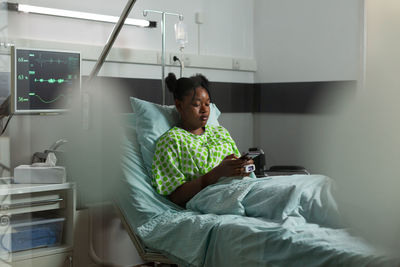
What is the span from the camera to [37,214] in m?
1.30

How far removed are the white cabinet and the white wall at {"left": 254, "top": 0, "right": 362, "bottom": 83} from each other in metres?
0.75

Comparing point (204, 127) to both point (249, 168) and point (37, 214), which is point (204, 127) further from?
point (37, 214)

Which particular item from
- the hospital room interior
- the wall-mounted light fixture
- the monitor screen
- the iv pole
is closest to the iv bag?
the hospital room interior

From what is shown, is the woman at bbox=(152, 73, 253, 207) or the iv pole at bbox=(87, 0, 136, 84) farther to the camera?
the iv pole at bbox=(87, 0, 136, 84)

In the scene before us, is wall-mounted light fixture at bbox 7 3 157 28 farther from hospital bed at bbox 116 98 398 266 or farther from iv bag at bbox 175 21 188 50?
hospital bed at bbox 116 98 398 266

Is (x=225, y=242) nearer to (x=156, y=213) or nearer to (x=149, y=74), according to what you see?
(x=156, y=213)

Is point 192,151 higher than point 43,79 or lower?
lower

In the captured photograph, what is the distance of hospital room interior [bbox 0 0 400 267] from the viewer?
696 millimetres

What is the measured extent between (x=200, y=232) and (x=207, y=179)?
165mm

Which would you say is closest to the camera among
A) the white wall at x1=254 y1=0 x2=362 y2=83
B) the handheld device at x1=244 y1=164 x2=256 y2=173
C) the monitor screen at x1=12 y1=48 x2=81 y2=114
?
the white wall at x1=254 y1=0 x2=362 y2=83

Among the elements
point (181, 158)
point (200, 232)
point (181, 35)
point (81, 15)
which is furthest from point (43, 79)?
point (200, 232)

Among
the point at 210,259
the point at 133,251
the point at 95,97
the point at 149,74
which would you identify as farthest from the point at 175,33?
the point at 133,251

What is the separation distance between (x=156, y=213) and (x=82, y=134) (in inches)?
15.2

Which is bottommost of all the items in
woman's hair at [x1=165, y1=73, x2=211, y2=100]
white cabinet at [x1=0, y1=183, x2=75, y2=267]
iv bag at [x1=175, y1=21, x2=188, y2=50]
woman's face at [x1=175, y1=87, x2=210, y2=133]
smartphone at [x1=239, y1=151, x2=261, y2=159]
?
white cabinet at [x1=0, y1=183, x2=75, y2=267]
